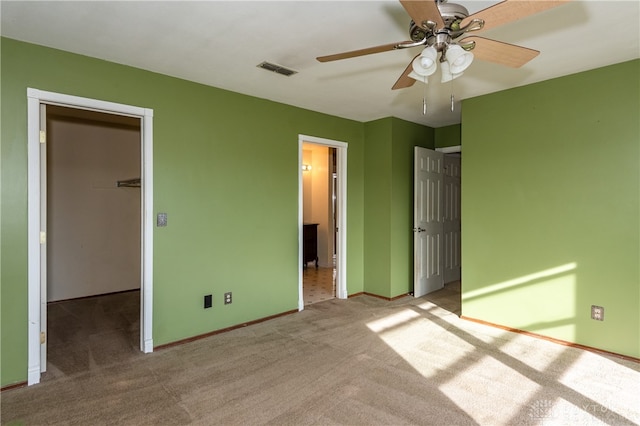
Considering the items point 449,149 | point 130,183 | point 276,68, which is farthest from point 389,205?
point 130,183

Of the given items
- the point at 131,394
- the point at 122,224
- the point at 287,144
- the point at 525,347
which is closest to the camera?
the point at 131,394

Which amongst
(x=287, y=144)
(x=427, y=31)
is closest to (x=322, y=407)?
(x=427, y=31)

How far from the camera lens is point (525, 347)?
10.3 feet

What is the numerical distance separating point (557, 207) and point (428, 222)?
69.8 inches

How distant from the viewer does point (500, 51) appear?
75.4 inches

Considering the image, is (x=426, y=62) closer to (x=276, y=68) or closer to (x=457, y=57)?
(x=457, y=57)

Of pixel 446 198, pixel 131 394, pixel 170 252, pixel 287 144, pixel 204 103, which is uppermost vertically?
pixel 204 103

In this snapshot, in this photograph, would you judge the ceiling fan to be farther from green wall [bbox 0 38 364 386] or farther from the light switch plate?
the light switch plate

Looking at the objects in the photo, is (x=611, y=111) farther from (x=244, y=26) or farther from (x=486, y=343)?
(x=244, y=26)

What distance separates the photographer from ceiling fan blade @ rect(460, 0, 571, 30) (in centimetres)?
146

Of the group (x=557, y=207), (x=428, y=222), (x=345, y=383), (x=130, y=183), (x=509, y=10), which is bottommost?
(x=345, y=383)

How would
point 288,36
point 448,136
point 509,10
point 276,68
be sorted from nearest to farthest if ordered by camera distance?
1. point 509,10
2. point 288,36
3. point 276,68
4. point 448,136

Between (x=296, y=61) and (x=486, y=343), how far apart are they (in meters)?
2.95

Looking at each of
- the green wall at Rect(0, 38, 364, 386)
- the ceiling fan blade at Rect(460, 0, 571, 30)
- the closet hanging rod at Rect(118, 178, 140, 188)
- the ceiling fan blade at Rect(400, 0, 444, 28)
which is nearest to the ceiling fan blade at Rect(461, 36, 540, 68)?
the ceiling fan blade at Rect(460, 0, 571, 30)
